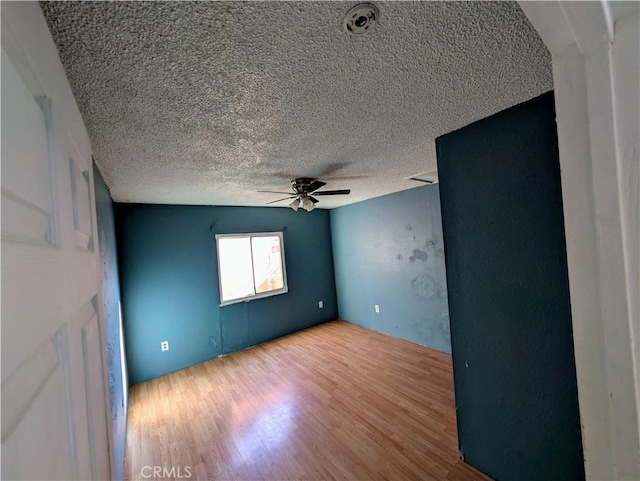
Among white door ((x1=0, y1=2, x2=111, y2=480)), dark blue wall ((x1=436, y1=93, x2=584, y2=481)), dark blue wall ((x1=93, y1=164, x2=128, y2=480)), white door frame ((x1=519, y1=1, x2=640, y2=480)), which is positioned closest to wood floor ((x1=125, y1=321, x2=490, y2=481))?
dark blue wall ((x1=93, y1=164, x2=128, y2=480))

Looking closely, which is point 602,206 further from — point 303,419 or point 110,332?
point 303,419

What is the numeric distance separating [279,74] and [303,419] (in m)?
2.47

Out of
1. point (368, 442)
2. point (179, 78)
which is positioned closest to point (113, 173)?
point (179, 78)

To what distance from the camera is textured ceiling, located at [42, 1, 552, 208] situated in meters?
0.70

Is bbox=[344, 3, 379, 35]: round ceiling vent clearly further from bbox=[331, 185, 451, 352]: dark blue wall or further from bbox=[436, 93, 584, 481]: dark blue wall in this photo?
bbox=[331, 185, 451, 352]: dark blue wall

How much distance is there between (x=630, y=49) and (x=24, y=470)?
100cm

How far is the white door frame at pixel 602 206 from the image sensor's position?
1.24 feet

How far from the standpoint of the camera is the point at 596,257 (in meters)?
0.42

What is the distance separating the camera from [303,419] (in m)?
2.08

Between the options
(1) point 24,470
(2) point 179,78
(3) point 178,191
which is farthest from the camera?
(3) point 178,191

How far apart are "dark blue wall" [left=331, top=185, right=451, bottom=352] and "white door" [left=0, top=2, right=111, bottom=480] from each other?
320 centimetres

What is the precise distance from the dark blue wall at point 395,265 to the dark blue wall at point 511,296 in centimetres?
153

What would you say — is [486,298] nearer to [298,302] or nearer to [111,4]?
[111,4]

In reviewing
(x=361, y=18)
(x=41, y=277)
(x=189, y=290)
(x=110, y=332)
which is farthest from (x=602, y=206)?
(x=189, y=290)
